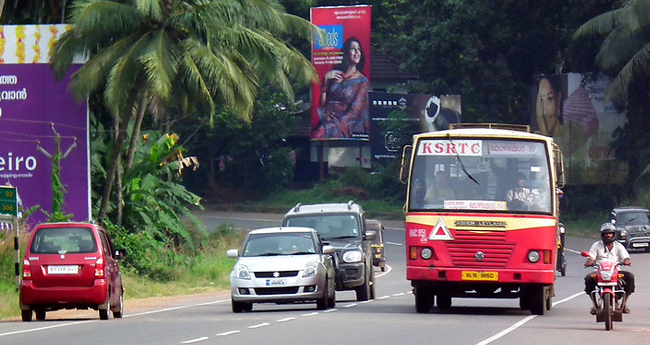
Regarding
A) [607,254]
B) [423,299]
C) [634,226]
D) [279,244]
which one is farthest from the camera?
[634,226]

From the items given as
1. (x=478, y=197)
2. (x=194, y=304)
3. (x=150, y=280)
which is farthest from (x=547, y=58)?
(x=478, y=197)

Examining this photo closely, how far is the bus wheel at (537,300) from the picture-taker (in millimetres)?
21297

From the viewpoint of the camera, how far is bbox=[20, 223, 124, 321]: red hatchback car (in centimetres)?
2083

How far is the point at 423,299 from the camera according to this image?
2198cm

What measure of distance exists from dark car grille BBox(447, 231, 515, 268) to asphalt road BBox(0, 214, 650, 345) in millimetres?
923

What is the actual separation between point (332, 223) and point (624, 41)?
29.9m

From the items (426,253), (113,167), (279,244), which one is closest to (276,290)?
(279,244)

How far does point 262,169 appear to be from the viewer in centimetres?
7100

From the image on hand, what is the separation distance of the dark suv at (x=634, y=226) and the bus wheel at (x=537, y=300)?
26.3m

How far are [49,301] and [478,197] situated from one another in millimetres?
7263

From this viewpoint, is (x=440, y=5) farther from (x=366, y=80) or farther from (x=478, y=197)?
(x=478, y=197)

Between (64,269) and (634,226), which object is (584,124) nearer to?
(634,226)

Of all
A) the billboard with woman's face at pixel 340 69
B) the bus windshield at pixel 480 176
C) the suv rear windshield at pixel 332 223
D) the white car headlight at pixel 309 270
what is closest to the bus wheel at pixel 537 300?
the bus windshield at pixel 480 176

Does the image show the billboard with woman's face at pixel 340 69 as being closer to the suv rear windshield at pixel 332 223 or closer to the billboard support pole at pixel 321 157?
the billboard support pole at pixel 321 157
